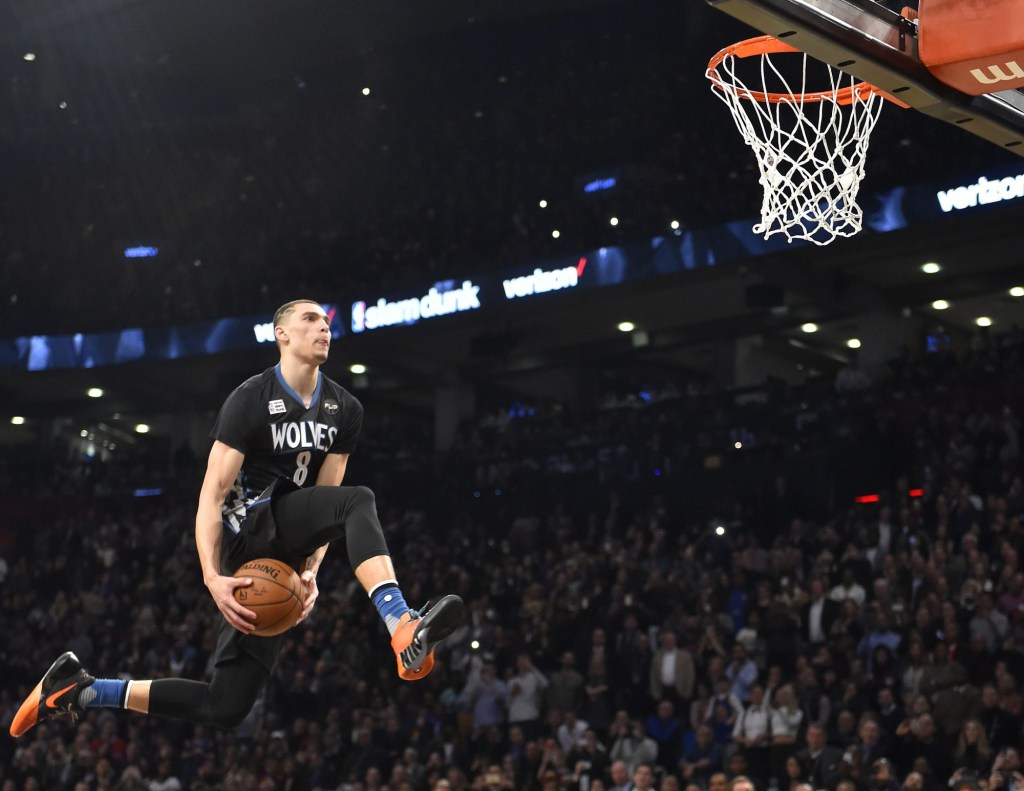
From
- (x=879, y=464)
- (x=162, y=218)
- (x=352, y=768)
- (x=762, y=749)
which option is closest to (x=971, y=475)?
(x=879, y=464)

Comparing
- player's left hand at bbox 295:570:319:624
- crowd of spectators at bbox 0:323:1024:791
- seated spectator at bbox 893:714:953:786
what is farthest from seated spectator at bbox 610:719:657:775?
player's left hand at bbox 295:570:319:624

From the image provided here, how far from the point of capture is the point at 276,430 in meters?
6.61

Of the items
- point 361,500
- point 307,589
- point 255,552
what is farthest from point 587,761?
point 361,500

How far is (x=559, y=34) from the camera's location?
1190 inches

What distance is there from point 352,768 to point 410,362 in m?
14.5

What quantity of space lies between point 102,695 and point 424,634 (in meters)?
2.05

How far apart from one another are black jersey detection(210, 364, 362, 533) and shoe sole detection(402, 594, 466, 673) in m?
1.25

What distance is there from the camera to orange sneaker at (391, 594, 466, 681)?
579cm

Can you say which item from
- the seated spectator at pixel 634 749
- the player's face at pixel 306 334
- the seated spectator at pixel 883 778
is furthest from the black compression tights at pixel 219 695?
the seated spectator at pixel 634 749

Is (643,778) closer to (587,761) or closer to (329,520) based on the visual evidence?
(587,761)

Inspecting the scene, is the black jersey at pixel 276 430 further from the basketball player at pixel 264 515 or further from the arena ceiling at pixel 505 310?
the arena ceiling at pixel 505 310

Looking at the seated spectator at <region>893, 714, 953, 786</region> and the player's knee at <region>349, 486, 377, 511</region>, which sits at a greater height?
the player's knee at <region>349, 486, 377, 511</region>

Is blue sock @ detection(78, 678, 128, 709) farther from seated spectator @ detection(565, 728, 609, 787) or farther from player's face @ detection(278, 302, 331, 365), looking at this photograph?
seated spectator @ detection(565, 728, 609, 787)

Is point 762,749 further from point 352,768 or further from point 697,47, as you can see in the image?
point 697,47
